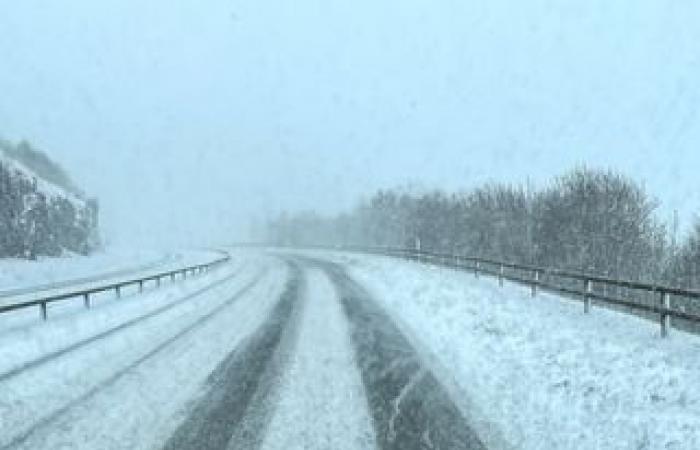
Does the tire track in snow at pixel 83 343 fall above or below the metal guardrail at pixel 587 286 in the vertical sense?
below

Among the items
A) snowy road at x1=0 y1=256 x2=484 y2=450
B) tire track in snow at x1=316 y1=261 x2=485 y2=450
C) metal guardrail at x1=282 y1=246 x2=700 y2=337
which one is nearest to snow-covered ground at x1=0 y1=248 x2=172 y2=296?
snowy road at x1=0 y1=256 x2=484 y2=450

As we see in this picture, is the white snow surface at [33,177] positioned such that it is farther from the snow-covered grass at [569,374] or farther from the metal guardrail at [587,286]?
the snow-covered grass at [569,374]

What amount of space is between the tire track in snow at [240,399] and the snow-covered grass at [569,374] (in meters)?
2.85

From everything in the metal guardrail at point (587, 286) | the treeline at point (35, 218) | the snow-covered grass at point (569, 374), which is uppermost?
the treeline at point (35, 218)

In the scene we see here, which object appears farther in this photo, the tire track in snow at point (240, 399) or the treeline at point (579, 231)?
the treeline at point (579, 231)

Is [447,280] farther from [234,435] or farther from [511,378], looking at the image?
[234,435]

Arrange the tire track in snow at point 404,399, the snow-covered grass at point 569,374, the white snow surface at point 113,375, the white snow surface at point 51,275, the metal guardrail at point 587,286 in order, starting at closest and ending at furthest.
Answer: the snow-covered grass at point 569,374 < the tire track in snow at point 404,399 < the white snow surface at point 113,375 < the metal guardrail at point 587,286 < the white snow surface at point 51,275

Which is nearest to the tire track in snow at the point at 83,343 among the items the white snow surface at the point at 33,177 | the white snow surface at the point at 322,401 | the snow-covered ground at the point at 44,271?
the white snow surface at the point at 322,401

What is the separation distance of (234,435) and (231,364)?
5.29 meters

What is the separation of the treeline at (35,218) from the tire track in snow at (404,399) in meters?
43.0

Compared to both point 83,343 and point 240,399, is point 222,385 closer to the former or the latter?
point 240,399

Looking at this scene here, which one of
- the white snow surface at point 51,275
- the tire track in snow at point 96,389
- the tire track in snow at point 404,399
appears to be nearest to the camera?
the tire track in snow at point 404,399

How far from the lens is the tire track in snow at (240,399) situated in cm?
939

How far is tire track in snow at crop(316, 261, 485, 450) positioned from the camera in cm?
942
